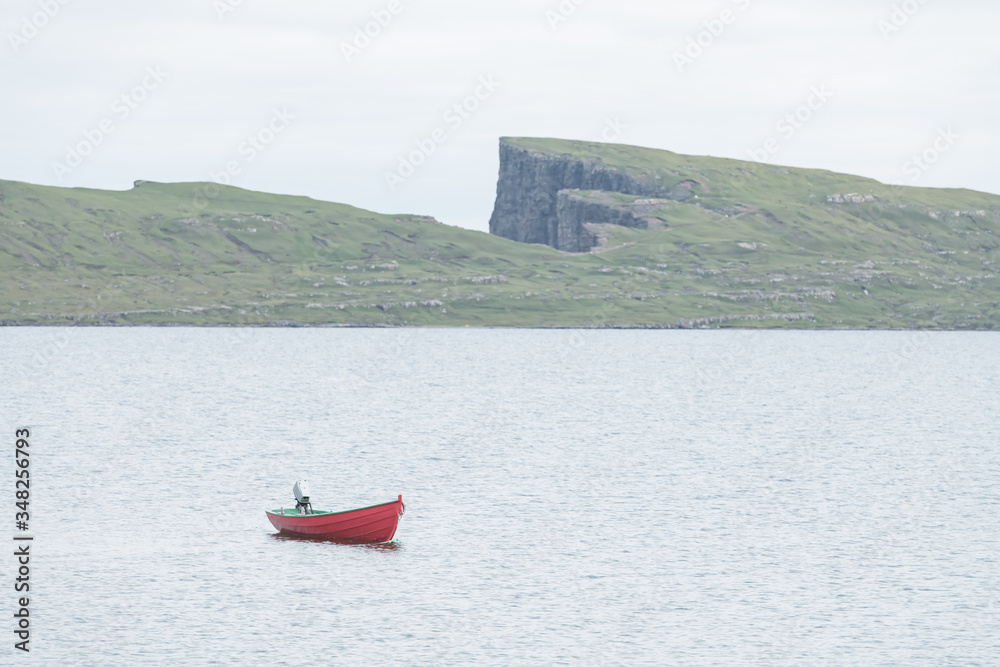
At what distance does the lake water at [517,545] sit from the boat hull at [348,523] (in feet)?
3.29

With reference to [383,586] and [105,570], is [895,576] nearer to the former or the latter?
[383,586]

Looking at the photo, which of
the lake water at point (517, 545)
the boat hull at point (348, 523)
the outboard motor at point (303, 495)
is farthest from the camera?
the outboard motor at point (303, 495)

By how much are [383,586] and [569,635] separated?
1081 cm

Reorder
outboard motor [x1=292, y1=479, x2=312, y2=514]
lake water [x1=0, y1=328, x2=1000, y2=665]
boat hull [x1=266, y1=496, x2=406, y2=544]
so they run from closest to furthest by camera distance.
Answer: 1. lake water [x1=0, y1=328, x2=1000, y2=665]
2. boat hull [x1=266, y1=496, x2=406, y2=544]
3. outboard motor [x1=292, y1=479, x2=312, y2=514]

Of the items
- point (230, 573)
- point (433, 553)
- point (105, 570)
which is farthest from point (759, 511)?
point (105, 570)

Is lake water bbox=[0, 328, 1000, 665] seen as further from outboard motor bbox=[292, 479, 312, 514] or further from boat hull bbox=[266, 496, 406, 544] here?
outboard motor bbox=[292, 479, 312, 514]

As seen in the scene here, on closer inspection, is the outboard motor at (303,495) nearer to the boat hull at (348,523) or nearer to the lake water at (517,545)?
the boat hull at (348,523)

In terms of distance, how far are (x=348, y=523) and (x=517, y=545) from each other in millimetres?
8800

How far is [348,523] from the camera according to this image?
61000 millimetres

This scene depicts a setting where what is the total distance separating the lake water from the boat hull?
3.29ft

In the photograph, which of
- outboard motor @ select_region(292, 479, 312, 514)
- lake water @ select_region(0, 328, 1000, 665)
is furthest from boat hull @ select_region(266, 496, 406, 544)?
lake water @ select_region(0, 328, 1000, 665)

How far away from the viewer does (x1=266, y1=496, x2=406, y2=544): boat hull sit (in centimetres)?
6009

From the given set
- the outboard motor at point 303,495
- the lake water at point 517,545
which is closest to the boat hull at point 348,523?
the outboard motor at point 303,495

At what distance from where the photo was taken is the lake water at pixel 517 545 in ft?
143
